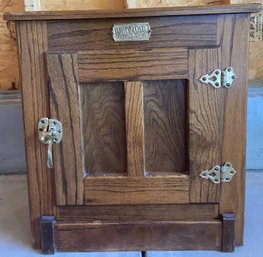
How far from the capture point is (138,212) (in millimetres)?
1260

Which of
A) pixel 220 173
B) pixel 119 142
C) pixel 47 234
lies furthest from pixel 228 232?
pixel 47 234

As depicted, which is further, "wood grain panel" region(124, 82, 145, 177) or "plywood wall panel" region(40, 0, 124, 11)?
"plywood wall panel" region(40, 0, 124, 11)

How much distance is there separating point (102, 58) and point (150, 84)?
0.14 m

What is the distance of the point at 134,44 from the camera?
116 centimetres

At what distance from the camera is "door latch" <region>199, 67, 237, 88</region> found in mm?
1161

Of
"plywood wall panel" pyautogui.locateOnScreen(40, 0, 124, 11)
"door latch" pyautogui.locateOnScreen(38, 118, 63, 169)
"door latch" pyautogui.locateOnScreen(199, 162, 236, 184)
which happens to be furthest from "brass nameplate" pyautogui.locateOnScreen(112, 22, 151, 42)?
"plywood wall panel" pyautogui.locateOnScreen(40, 0, 124, 11)

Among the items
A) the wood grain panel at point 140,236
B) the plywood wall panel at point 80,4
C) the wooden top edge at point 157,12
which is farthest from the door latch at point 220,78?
the plywood wall panel at point 80,4

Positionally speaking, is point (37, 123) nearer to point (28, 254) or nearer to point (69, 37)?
point (69, 37)

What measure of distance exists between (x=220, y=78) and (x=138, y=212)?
41cm

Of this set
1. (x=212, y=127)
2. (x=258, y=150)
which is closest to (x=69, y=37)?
(x=212, y=127)

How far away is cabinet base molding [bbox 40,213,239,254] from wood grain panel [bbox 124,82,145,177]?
6.1 inches

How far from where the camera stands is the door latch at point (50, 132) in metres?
1.20

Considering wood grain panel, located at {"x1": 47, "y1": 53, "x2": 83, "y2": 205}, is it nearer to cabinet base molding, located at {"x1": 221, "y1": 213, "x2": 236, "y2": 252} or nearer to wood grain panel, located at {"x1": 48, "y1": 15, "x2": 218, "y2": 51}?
wood grain panel, located at {"x1": 48, "y1": 15, "x2": 218, "y2": 51}

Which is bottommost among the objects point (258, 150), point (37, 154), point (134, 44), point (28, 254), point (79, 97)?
point (28, 254)
